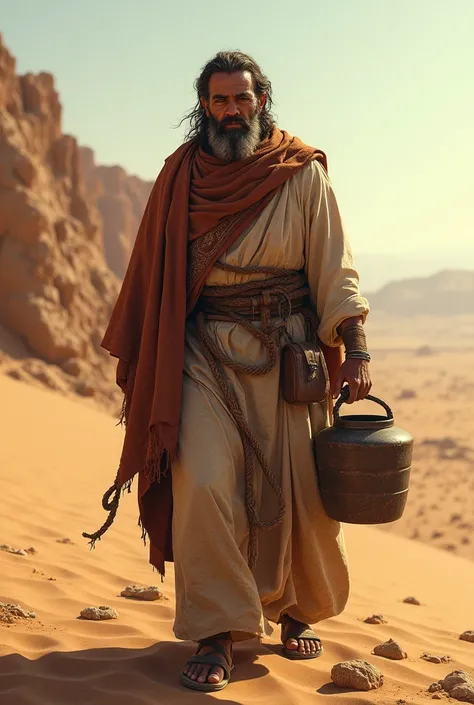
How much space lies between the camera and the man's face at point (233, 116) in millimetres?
4012

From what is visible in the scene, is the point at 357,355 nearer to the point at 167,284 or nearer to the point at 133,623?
the point at 167,284

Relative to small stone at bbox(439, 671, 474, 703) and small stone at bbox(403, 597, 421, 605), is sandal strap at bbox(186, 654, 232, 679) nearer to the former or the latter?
small stone at bbox(439, 671, 474, 703)

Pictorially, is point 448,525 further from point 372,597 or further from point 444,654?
point 444,654

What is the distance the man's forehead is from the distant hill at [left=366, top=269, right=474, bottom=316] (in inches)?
4239

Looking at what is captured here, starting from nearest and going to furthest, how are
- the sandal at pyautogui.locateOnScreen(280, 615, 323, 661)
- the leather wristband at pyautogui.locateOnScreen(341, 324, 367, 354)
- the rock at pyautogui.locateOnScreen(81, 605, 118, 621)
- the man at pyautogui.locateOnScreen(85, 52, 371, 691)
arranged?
the man at pyautogui.locateOnScreen(85, 52, 371, 691) < the leather wristband at pyautogui.locateOnScreen(341, 324, 367, 354) < the sandal at pyautogui.locateOnScreen(280, 615, 323, 661) < the rock at pyautogui.locateOnScreen(81, 605, 118, 621)

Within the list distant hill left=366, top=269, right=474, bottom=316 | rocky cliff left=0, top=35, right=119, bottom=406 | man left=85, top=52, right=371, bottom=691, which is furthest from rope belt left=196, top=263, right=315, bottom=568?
distant hill left=366, top=269, right=474, bottom=316

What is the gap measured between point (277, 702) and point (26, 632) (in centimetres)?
117

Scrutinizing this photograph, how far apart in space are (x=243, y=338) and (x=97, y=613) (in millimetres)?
1438

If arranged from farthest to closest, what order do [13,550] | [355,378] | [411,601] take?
[411,601], [13,550], [355,378]

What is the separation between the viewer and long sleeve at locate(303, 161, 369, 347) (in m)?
3.93

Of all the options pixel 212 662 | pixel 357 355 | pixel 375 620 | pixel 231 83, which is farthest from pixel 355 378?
pixel 375 620

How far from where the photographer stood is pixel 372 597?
6273mm

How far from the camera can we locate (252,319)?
13.0 ft

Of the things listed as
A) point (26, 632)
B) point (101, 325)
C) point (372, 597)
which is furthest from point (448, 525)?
point (26, 632)
